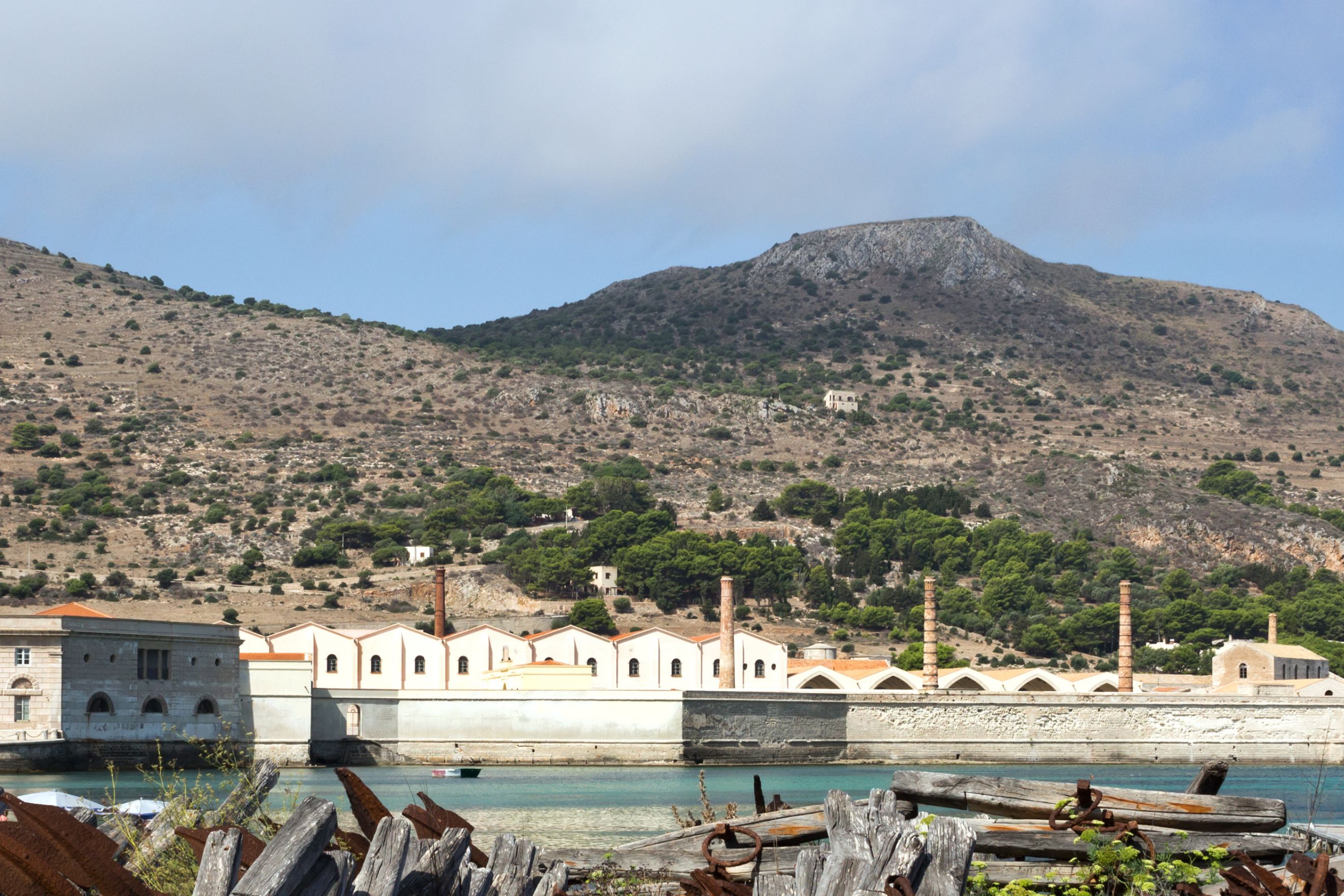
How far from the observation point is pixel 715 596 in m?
97.5

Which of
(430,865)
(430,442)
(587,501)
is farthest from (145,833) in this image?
(430,442)

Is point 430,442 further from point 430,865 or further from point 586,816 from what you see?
point 430,865

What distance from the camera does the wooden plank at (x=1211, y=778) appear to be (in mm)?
8102

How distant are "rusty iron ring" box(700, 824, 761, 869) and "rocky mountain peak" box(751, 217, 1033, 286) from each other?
18419 cm

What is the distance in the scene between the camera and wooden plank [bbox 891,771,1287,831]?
25.0 ft

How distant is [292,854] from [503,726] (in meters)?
52.8

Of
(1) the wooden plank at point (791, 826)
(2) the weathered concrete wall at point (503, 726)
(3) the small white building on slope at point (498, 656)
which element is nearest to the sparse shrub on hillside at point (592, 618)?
(3) the small white building on slope at point (498, 656)

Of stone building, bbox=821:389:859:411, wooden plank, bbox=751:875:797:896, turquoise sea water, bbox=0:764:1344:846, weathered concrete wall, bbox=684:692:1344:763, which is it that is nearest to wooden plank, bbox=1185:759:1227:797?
wooden plank, bbox=751:875:797:896

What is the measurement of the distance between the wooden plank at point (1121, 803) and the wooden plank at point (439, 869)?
2163mm

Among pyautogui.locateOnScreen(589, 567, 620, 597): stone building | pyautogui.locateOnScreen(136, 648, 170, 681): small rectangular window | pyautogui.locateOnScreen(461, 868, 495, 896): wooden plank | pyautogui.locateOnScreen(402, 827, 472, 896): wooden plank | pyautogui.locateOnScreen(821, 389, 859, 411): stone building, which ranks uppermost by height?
pyautogui.locateOnScreen(821, 389, 859, 411): stone building

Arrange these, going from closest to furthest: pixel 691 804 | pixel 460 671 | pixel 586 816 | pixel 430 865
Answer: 1. pixel 430 865
2. pixel 586 816
3. pixel 691 804
4. pixel 460 671

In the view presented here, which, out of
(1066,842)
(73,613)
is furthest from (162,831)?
(73,613)

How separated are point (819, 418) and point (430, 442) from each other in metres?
34.9

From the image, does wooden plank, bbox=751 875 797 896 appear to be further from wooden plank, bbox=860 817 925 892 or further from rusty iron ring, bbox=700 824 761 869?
rusty iron ring, bbox=700 824 761 869
